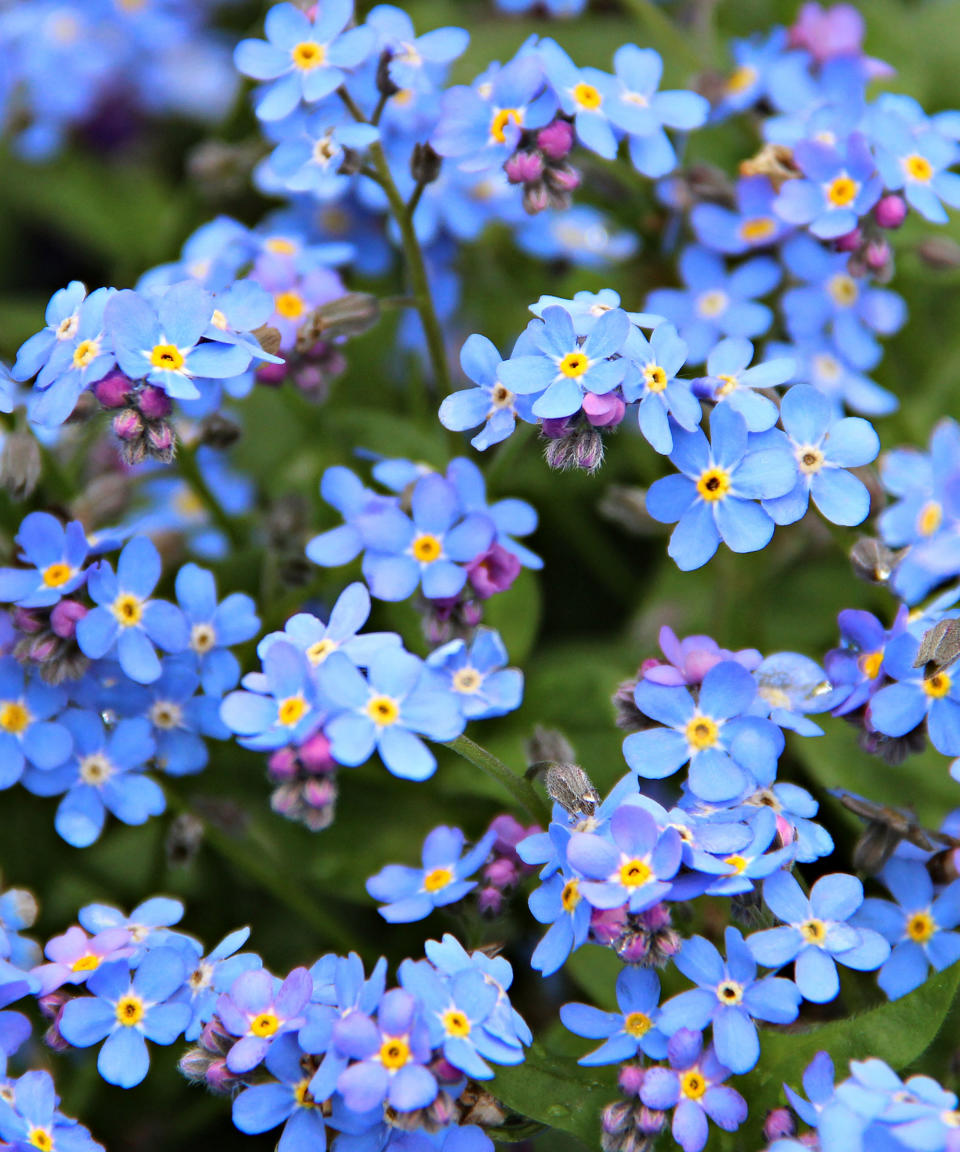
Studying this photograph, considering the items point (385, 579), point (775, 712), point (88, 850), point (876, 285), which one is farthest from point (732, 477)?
point (88, 850)

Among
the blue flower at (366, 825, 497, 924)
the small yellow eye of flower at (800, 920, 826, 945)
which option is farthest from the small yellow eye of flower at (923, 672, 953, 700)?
the blue flower at (366, 825, 497, 924)

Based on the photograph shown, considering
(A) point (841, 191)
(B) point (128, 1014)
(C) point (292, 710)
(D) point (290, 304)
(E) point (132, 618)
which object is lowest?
(B) point (128, 1014)

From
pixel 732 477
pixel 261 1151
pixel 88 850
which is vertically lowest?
pixel 261 1151

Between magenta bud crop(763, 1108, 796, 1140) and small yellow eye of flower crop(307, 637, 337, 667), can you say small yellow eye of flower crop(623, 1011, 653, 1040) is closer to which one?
magenta bud crop(763, 1108, 796, 1140)

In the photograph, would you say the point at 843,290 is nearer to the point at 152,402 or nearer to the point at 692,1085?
the point at 152,402

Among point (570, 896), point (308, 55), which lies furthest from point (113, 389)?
point (570, 896)

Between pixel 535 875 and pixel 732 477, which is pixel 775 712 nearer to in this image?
pixel 732 477

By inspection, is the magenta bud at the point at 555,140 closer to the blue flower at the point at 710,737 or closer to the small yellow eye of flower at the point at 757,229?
the small yellow eye of flower at the point at 757,229
